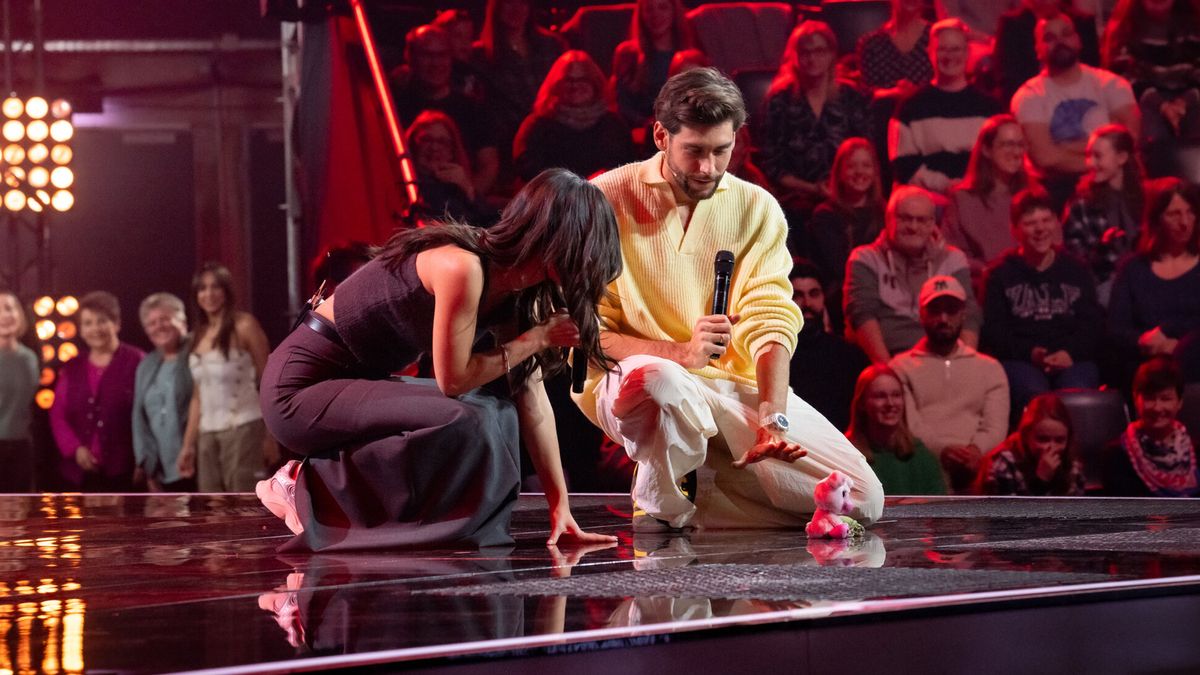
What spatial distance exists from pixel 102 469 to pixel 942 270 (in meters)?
3.62

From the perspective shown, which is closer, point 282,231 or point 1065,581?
point 1065,581

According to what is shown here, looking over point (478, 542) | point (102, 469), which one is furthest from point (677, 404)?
point (102, 469)

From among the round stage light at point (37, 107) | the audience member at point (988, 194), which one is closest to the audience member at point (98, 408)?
the round stage light at point (37, 107)

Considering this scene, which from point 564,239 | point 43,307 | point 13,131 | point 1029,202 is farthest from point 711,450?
point 13,131

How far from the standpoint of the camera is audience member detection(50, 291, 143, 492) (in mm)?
5820

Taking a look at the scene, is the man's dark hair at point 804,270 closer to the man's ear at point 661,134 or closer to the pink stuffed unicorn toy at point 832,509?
the man's ear at point 661,134

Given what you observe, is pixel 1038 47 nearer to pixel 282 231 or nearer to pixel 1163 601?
pixel 282 231

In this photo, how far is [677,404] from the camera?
2.90 meters

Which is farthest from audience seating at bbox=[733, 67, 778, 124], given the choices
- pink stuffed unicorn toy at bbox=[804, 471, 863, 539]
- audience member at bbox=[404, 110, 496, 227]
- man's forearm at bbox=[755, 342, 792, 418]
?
pink stuffed unicorn toy at bbox=[804, 471, 863, 539]

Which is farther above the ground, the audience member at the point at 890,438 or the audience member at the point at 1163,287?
the audience member at the point at 1163,287

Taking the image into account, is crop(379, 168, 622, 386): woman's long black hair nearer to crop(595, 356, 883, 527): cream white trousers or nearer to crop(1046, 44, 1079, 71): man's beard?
crop(595, 356, 883, 527): cream white trousers

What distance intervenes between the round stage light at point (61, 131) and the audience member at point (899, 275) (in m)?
3.50

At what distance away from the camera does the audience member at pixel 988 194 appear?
16.7 feet

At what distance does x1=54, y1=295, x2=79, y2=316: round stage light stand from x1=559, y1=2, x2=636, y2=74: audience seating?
2.48 metres
